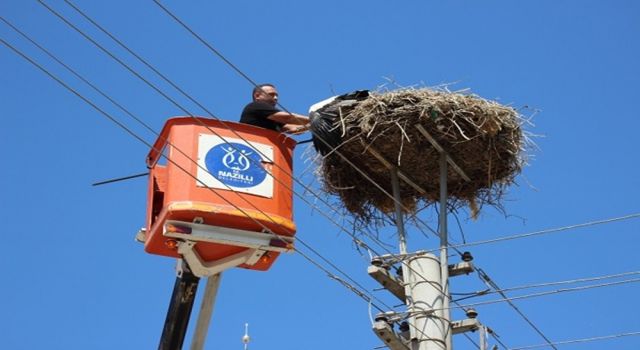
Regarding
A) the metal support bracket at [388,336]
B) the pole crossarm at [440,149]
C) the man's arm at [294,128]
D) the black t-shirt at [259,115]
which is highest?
the pole crossarm at [440,149]

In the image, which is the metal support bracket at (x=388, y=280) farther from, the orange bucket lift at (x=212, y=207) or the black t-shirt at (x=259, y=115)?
the black t-shirt at (x=259, y=115)

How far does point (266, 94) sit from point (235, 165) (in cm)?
140

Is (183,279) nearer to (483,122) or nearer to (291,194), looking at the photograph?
(291,194)

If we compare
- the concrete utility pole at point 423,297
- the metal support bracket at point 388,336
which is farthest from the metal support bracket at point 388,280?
the metal support bracket at point 388,336

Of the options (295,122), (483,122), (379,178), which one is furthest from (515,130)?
(295,122)

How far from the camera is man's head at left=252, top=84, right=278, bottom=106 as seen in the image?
431 inches

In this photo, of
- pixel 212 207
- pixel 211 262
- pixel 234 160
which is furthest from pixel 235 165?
pixel 211 262

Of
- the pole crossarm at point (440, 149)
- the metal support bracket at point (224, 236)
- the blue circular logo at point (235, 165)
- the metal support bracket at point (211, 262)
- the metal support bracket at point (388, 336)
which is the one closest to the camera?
the metal support bracket at point (224, 236)

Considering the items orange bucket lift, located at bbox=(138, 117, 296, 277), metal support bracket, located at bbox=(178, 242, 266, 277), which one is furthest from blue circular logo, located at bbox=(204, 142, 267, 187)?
metal support bracket, located at bbox=(178, 242, 266, 277)

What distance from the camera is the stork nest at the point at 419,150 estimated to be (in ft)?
36.3

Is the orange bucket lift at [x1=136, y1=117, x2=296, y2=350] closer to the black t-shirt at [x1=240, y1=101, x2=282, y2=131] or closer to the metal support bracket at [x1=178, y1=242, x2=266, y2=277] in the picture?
the metal support bracket at [x1=178, y1=242, x2=266, y2=277]

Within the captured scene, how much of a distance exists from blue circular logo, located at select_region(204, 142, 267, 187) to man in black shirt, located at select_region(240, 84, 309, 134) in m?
0.75

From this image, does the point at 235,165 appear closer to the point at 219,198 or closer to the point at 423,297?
the point at 219,198

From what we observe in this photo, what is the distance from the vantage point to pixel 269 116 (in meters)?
10.6
